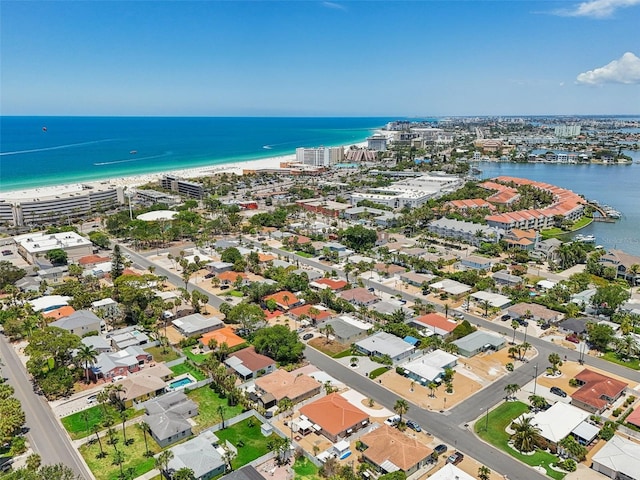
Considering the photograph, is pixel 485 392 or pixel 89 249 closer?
pixel 485 392

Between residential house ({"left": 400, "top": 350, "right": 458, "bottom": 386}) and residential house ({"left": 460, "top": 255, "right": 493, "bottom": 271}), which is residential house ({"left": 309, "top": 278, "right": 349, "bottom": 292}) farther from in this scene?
residential house ({"left": 460, "top": 255, "right": 493, "bottom": 271})

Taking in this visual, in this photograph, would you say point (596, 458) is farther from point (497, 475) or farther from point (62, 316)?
point (62, 316)

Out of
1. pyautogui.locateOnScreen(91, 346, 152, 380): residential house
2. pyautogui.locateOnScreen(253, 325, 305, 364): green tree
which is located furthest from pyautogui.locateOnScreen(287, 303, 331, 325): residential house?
pyautogui.locateOnScreen(91, 346, 152, 380): residential house

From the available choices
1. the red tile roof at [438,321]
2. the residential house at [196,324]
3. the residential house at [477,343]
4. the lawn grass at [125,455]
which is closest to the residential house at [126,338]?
the residential house at [196,324]

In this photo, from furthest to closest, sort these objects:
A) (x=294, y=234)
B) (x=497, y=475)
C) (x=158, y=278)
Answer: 1. (x=294, y=234)
2. (x=158, y=278)
3. (x=497, y=475)

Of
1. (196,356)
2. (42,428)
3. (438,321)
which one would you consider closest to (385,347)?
(438,321)

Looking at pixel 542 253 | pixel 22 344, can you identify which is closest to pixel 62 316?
pixel 22 344

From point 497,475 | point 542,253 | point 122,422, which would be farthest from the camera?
point 542,253
